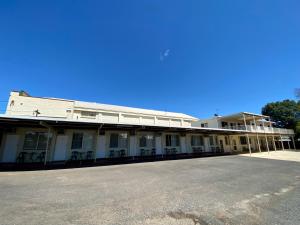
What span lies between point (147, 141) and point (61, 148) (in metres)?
7.53

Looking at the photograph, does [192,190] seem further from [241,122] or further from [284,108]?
→ [284,108]

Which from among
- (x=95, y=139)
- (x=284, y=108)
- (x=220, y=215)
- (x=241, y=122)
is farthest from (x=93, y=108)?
(x=284, y=108)

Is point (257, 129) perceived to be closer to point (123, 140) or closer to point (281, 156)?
point (281, 156)

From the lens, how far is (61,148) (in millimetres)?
11109

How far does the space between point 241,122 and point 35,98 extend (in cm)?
2998

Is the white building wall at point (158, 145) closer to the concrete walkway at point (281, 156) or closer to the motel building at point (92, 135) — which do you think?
the motel building at point (92, 135)

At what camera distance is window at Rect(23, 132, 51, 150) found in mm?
10680

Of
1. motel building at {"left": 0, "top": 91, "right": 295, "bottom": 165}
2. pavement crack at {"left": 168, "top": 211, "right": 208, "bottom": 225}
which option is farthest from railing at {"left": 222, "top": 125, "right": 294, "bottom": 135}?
pavement crack at {"left": 168, "top": 211, "right": 208, "bottom": 225}

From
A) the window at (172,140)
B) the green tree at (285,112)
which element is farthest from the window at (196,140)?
the green tree at (285,112)

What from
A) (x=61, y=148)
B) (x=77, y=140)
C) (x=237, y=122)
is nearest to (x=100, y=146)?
(x=77, y=140)

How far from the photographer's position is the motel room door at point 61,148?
1091 cm

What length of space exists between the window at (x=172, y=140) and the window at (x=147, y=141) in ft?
6.52

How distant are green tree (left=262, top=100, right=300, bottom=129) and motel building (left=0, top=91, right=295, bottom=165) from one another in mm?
13527

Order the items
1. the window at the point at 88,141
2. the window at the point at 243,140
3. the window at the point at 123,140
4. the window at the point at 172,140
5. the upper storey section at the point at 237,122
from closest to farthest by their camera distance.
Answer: the window at the point at 88,141 < the window at the point at 123,140 < the window at the point at 172,140 < the upper storey section at the point at 237,122 < the window at the point at 243,140
